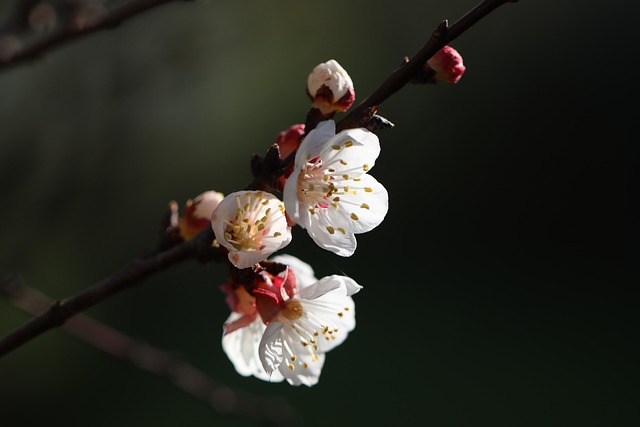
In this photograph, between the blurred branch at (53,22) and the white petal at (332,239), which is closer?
the white petal at (332,239)

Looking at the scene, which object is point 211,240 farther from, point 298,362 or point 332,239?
point 298,362

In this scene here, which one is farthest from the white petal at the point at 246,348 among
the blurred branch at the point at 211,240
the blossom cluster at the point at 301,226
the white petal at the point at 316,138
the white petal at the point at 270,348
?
the white petal at the point at 316,138

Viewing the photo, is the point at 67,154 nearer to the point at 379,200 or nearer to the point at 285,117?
the point at 379,200

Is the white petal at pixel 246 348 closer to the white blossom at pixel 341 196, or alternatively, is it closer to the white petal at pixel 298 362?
the white petal at pixel 298 362

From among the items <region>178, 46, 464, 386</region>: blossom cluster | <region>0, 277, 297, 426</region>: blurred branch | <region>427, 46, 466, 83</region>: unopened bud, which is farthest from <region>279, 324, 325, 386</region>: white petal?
<region>0, 277, 297, 426</region>: blurred branch

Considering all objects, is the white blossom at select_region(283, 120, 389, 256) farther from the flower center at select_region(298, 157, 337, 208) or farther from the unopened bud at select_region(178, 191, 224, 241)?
the unopened bud at select_region(178, 191, 224, 241)

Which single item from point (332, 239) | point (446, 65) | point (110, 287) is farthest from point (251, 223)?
point (446, 65)
